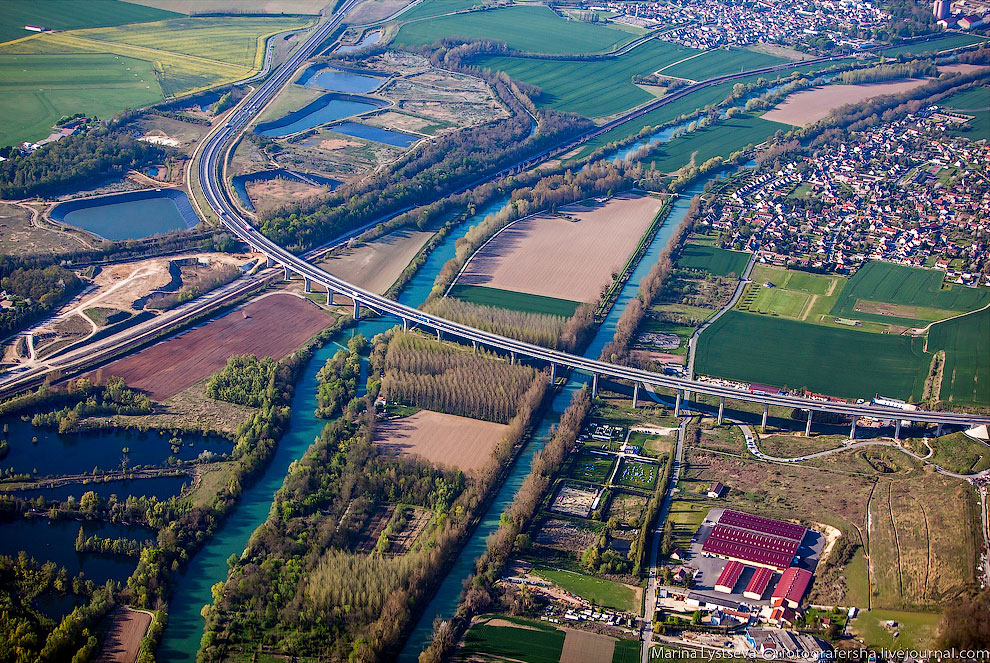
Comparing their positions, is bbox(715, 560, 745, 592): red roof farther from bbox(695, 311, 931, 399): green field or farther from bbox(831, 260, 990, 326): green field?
bbox(831, 260, 990, 326): green field

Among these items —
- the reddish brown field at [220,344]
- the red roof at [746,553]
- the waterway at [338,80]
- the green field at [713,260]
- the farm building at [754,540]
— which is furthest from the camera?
the waterway at [338,80]

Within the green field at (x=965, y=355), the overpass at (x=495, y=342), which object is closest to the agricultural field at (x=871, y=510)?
the overpass at (x=495, y=342)

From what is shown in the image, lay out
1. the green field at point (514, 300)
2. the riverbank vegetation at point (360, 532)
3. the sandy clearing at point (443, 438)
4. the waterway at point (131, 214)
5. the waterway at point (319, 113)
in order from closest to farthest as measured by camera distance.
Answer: the riverbank vegetation at point (360, 532) < the sandy clearing at point (443, 438) < the green field at point (514, 300) < the waterway at point (131, 214) < the waterway at point (319, 113)

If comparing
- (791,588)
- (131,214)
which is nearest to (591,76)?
(131,214)

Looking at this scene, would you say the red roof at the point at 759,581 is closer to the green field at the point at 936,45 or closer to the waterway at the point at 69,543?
the waterway at the point at 69,543

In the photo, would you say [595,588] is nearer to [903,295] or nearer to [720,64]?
[903,295]

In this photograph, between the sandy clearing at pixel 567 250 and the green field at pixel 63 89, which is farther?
the green field at pixel 63 89
